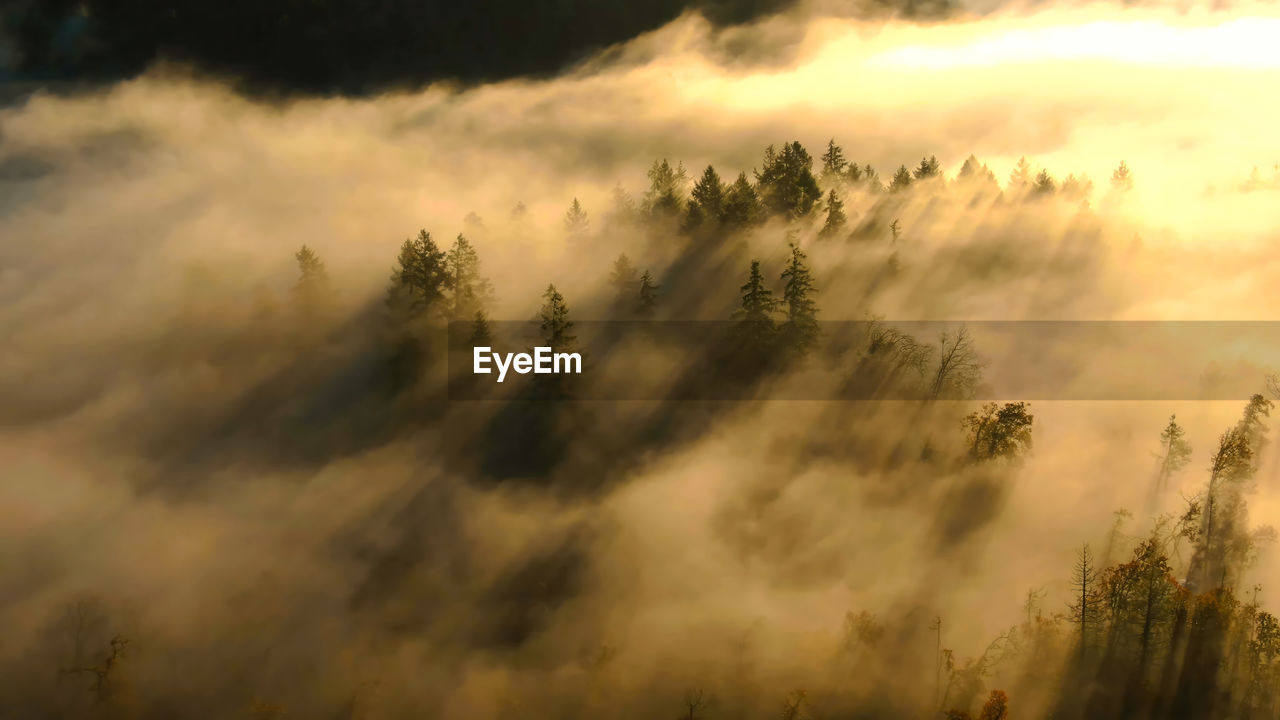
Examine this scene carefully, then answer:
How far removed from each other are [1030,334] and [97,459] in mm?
120821

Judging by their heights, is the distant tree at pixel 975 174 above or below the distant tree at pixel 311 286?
above

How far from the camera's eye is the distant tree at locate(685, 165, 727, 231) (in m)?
92.6

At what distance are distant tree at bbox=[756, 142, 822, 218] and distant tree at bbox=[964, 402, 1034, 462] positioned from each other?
35786mm

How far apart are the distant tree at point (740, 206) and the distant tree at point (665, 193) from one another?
660cm

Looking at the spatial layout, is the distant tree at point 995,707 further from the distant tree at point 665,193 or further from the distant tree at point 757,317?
the distant tree at point 665,193

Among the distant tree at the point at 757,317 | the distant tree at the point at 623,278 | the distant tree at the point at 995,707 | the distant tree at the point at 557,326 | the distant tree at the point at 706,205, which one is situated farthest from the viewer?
the distant tree at the point at 706,205

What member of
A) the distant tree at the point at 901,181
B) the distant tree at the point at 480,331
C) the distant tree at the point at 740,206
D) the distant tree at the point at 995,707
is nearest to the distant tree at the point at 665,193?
the distant tree at the point at 740,206

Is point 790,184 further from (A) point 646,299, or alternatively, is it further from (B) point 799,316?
(A) point 646,299

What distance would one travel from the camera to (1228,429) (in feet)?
246

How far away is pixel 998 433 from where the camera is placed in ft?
230

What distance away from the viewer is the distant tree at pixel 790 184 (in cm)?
9394

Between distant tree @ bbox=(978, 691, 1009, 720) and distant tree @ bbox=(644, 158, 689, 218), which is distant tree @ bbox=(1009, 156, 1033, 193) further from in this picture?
distant tree @ bbox=(978, 691, 1009, 720)

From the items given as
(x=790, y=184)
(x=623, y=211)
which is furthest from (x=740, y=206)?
(x=623, y=211)

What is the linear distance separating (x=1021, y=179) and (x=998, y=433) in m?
64.4
